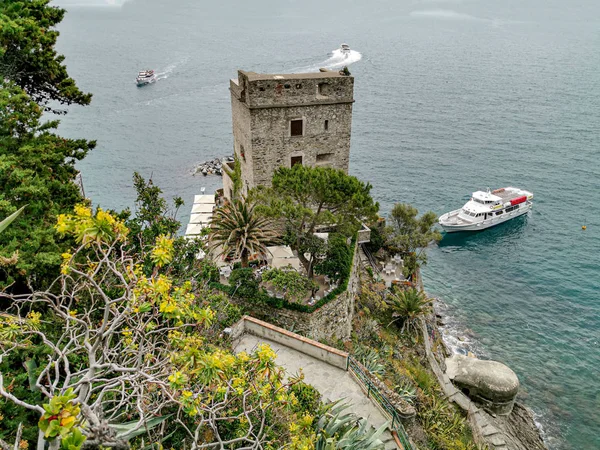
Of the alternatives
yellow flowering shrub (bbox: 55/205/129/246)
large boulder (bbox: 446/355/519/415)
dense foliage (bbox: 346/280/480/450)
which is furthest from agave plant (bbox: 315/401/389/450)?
large boulder (bbox: 446/355/519/415)

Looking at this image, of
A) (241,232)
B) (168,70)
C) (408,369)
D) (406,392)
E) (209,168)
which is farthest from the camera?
(168,70)

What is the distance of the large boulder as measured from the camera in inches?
1052

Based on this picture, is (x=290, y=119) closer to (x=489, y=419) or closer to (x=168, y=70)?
(x=489, y=419)

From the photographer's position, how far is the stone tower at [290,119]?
25.2m

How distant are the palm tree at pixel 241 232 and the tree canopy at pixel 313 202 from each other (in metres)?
0.83

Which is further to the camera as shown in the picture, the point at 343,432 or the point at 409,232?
the point at 409,232

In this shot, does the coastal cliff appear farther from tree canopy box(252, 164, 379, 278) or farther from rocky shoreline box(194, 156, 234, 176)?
rocky shoreline box(194, 156, 234, 176)

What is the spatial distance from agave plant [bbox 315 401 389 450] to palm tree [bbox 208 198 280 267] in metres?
8.89

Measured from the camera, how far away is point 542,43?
147 m

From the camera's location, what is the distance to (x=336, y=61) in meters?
109

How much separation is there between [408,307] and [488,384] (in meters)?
6.20

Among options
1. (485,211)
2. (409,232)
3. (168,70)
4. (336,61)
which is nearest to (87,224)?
(409,232)

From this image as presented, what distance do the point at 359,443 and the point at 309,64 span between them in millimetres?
100499

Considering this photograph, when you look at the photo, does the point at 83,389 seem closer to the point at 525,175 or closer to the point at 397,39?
the point at 525,175
